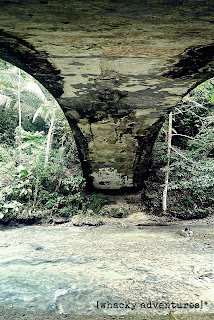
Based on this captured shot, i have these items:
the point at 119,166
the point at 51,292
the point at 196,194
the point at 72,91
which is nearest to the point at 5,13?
the point at 72,91

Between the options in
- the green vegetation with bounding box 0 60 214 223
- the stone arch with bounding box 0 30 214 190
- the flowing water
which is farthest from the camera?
the green vegetation with bounding box 0 60 214 223

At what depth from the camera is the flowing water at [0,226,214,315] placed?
1975mm

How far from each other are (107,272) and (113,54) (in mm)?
2299

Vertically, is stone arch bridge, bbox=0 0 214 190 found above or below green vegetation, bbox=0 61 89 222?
above

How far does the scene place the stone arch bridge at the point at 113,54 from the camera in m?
1.63

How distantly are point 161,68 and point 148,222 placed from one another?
11.7ft

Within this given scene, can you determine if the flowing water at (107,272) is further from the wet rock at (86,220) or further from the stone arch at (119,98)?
the stone arch at (119,98)

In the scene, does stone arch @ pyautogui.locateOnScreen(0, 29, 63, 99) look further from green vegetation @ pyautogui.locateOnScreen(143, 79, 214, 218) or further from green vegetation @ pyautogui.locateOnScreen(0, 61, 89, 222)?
green vegetation @ pyautogui.locateOnScreen(143, 79, 214, 218)

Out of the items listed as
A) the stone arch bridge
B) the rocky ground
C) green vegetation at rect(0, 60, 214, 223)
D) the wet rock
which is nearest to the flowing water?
the rocky ground

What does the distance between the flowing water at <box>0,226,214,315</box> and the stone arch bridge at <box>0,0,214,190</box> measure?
1.82 meters

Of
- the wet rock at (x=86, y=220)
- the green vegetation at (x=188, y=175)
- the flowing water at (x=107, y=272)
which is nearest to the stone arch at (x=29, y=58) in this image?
the flowing water at (x=107, y=272)

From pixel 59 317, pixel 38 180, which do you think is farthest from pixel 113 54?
pixel 38 180

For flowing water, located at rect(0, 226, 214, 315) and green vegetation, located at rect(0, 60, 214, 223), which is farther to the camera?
green vegetation, located at rect(0, 60, 214, 223)

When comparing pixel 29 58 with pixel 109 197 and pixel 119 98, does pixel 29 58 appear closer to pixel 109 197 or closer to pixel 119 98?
pixel 119 98
